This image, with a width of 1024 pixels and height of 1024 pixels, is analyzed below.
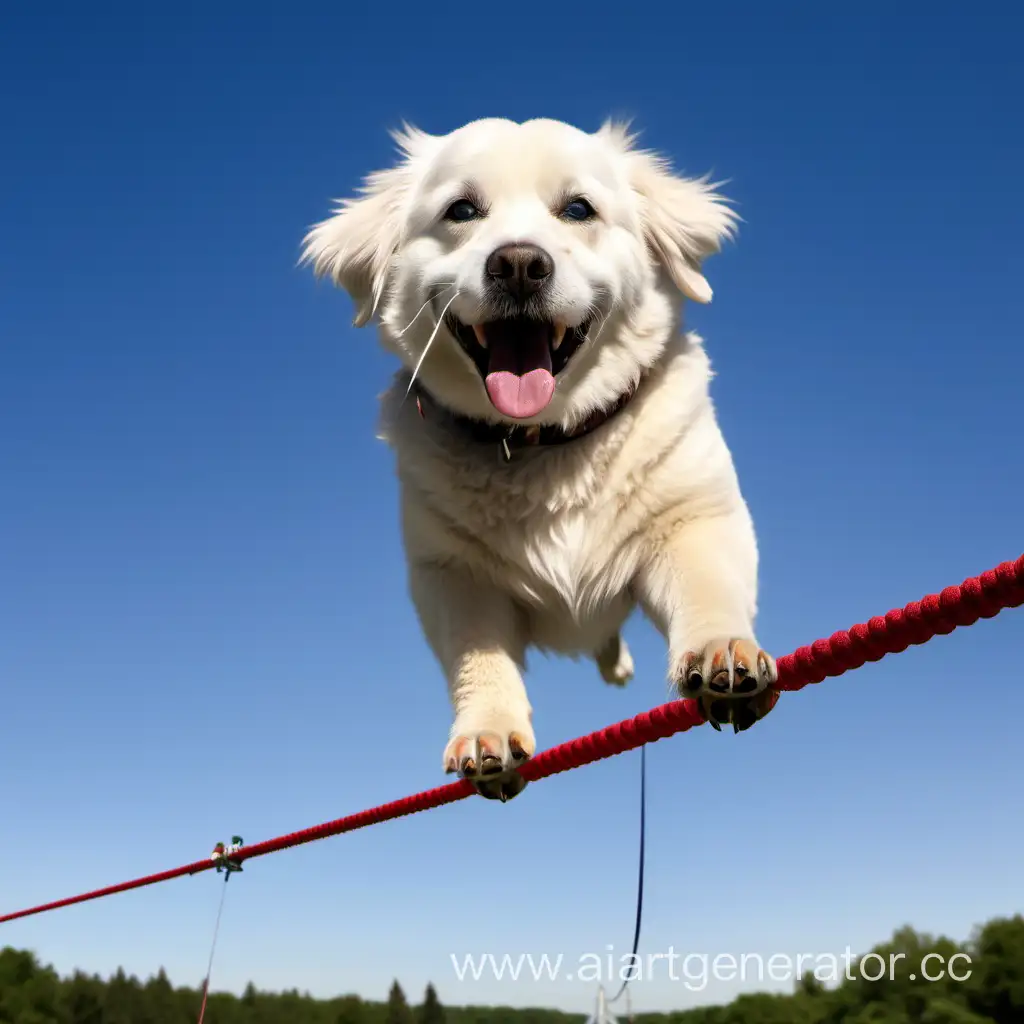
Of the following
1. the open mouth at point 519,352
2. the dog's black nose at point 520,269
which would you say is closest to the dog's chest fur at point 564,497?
the open mouth at point 519,352

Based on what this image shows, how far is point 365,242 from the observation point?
4.00 meters

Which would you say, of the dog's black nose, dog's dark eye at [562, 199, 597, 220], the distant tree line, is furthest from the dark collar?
the distant tree line

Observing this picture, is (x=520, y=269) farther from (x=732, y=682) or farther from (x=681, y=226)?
(x=732, y=682)

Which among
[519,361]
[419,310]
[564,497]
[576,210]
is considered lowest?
[564,497]

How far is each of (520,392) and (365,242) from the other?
1.11m

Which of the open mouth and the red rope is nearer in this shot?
the red rope

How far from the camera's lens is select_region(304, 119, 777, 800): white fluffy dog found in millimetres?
3318

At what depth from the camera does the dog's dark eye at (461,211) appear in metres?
3.63

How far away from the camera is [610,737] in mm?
2760

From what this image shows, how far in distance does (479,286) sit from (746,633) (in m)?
1.32

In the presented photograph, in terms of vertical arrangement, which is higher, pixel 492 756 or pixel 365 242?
pixel 365 242

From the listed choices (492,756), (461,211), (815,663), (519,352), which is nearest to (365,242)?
(461,211)

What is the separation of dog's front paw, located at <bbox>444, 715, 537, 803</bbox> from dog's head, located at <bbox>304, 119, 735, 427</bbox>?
0.94 metres

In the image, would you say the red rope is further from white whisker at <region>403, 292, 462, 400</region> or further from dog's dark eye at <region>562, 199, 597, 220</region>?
dog's dark eye at <region>562, 199, 597, 220</region>
